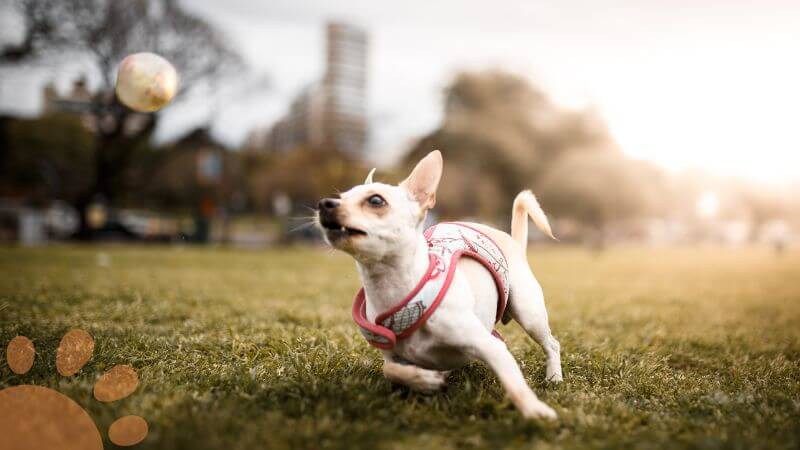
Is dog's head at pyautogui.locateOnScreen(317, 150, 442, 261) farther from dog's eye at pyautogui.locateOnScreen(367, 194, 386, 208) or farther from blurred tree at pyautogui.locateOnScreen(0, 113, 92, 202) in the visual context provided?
blurred tree at pyautogui.locateOnScreen(0, 113, 92, 202)

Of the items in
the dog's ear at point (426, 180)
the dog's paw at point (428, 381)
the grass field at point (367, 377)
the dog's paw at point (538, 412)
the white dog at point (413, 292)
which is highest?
the dog's ear at point (426, 180)

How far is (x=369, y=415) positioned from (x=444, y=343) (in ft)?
1.70

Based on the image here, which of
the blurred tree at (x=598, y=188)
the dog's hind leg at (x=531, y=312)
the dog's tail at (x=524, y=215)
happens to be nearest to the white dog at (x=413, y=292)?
the dog's hind leg at (x=531, y=312)

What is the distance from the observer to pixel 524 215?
4.07m

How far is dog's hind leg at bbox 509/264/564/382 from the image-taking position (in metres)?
3.51

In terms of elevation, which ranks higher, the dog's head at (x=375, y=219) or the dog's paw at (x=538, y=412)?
the dog's head at (x=375, y=219)

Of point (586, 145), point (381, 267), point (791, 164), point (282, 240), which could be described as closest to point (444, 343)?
point (381, 267)

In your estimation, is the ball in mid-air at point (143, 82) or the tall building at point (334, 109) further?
the tall building at point (334, 109)

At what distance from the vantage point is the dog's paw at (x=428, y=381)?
280 cm

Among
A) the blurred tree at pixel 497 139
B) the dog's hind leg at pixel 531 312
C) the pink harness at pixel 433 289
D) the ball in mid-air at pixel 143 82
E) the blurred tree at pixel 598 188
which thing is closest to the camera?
the pink harness at pixel 433 289

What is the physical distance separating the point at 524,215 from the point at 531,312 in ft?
2.81

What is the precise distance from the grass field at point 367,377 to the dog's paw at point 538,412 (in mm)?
48

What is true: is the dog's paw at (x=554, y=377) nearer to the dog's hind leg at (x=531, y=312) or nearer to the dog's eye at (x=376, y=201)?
the dog's hind leg at (x=531, y=312)

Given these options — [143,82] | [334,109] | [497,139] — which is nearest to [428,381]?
[143,82]
